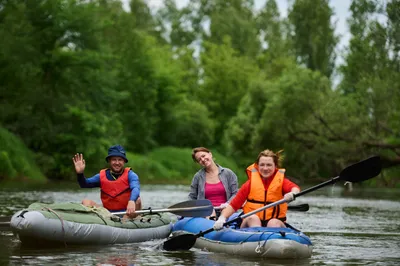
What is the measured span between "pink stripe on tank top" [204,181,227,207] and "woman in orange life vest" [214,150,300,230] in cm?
170

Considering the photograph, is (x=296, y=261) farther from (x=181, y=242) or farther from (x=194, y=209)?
(x=194, y=209)

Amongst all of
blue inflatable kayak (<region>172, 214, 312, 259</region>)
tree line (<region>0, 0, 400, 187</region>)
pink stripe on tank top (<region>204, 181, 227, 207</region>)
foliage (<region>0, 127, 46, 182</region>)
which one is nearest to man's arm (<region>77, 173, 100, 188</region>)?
pink stripe on tank top (<region>204, 181, 227, 207</region>)

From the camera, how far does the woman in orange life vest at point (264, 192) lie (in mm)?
10828

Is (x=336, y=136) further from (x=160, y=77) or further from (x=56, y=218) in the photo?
(x=56, y=218)

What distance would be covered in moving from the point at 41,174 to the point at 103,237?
25563 millimetres

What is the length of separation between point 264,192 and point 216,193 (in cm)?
199

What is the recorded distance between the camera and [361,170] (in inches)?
428

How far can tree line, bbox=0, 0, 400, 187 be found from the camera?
34.5m

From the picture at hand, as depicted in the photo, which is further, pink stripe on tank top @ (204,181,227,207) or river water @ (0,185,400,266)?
pink stripe on tank top @ (204,181,227,207)

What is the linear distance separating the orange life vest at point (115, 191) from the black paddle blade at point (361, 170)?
138 inches

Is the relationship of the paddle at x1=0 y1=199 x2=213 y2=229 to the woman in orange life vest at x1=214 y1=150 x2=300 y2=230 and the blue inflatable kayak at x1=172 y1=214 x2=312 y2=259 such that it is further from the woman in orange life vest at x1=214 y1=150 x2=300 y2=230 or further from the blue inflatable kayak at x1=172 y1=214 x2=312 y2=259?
the woman in orange life vest at x1=214 y1=150 x2=300 y2=230

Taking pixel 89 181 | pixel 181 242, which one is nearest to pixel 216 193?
pixel 181 242

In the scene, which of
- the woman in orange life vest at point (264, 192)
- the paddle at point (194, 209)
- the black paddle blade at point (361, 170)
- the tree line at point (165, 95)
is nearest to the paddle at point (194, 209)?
the paddle at point (194, 209)

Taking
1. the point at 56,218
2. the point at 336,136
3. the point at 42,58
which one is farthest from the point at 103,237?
the point at 42,58
